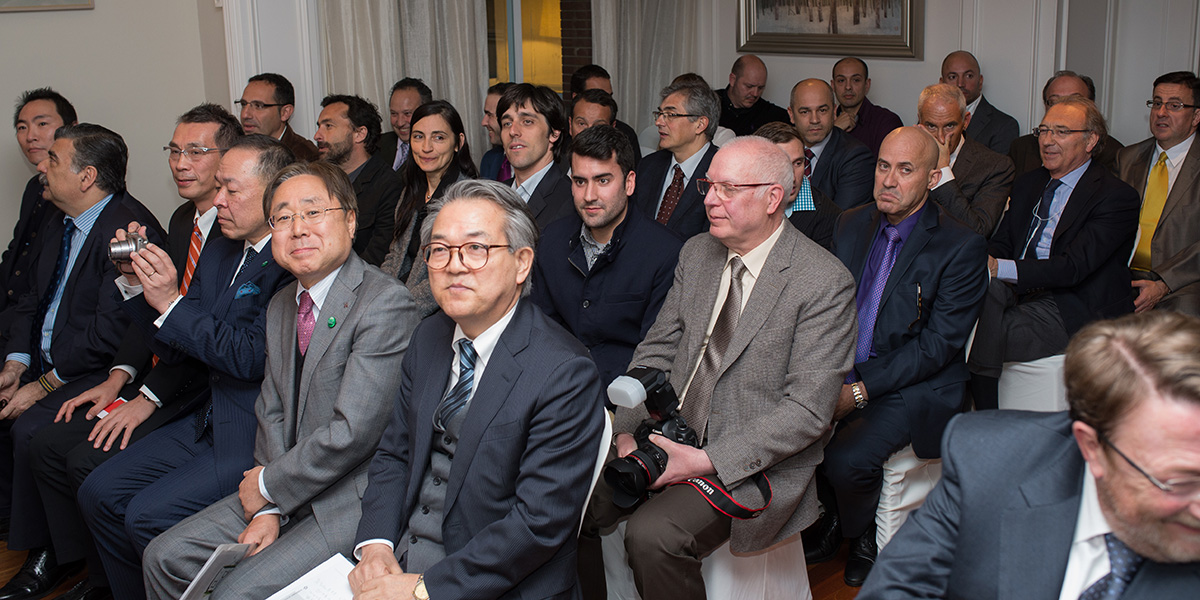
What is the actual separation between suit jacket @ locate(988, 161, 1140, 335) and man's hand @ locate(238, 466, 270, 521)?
110 inches

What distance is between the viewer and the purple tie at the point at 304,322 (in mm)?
2494

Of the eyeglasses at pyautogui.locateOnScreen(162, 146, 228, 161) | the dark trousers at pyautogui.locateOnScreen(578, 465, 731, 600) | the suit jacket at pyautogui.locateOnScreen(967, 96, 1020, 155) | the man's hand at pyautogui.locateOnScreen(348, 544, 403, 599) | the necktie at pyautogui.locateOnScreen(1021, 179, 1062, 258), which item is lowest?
the dark trousers at pyautogui.locateOnScreen(578, 465, 731, 600)

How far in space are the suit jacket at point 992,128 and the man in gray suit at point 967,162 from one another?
41.6 inches

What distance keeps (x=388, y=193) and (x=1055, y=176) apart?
293cm

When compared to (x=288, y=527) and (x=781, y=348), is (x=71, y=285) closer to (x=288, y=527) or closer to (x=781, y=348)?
(x=288, y=527)

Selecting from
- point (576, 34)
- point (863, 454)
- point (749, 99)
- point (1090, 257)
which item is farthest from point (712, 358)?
point (576, 34)

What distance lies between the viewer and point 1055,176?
12.5ft

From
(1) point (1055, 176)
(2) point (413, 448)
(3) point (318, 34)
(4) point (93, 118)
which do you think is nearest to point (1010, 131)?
(1) point (1055, 176)

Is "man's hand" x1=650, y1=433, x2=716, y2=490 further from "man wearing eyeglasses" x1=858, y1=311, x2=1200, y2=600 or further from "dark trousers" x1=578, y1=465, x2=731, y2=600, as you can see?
"man wearing eyeglasses" x1=858, y1=311, x2=1200, y2=600

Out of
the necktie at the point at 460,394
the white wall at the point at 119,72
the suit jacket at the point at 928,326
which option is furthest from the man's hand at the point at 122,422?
the white wall at the point at 119,72

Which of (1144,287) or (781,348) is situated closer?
(781,348)

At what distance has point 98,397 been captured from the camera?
322cm

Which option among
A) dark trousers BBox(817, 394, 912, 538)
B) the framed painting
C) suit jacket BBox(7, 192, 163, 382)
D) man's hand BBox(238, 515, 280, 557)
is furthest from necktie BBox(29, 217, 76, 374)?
the framed painting

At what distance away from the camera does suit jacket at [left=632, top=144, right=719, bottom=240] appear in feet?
12.5
